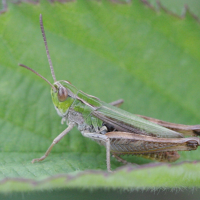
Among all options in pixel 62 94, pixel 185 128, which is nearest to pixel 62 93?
pixel 62 94

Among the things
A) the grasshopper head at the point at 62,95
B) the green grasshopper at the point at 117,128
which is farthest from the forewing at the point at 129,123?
the grasshopper head at the point at 62,95

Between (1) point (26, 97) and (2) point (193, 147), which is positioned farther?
(1) point (26, 97)

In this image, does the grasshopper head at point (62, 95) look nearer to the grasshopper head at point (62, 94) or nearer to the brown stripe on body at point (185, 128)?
the grasshopper head at point (62, 94)

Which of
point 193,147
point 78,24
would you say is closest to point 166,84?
point 193,147

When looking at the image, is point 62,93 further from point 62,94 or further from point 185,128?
point 185,128

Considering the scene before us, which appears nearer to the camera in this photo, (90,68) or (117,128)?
(117,128)

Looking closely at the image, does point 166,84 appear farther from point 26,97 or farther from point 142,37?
point 26,97

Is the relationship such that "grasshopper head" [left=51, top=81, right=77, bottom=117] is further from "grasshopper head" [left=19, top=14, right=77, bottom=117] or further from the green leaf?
the green leaf

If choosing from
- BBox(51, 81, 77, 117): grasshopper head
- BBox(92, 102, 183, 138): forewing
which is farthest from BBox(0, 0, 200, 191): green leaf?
BBox(92, 102, 183, 138): forewing
